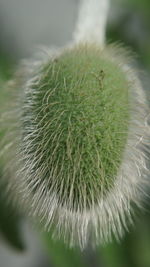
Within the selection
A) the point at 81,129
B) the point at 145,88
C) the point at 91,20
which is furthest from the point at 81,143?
the point at 91,20

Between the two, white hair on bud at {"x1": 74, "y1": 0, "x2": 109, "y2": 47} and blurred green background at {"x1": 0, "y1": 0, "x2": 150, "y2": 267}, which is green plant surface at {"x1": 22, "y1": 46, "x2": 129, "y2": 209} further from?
white hair on bud at {"x1": 74, "y1": 0, "x2": 109, "y2": 47}

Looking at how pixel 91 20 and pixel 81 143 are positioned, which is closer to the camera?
pixel 81 143

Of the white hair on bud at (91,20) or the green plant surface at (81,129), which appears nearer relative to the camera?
the green plant surface at (81,129)

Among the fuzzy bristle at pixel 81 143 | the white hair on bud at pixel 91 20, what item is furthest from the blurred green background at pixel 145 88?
the fuzzy bristle at pixel 81 143

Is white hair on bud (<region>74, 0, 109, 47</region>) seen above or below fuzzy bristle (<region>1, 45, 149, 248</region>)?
above

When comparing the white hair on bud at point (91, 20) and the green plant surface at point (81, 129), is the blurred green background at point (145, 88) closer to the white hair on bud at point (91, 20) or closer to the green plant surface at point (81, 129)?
the white hair on bud at point (91, 20)

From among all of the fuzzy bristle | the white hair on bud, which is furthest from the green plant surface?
the white hair on bud

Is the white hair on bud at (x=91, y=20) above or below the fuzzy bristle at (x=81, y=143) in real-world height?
above

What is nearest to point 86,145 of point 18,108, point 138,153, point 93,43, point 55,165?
point 55,165

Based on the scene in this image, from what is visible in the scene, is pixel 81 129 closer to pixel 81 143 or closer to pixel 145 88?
pixel 81 143
